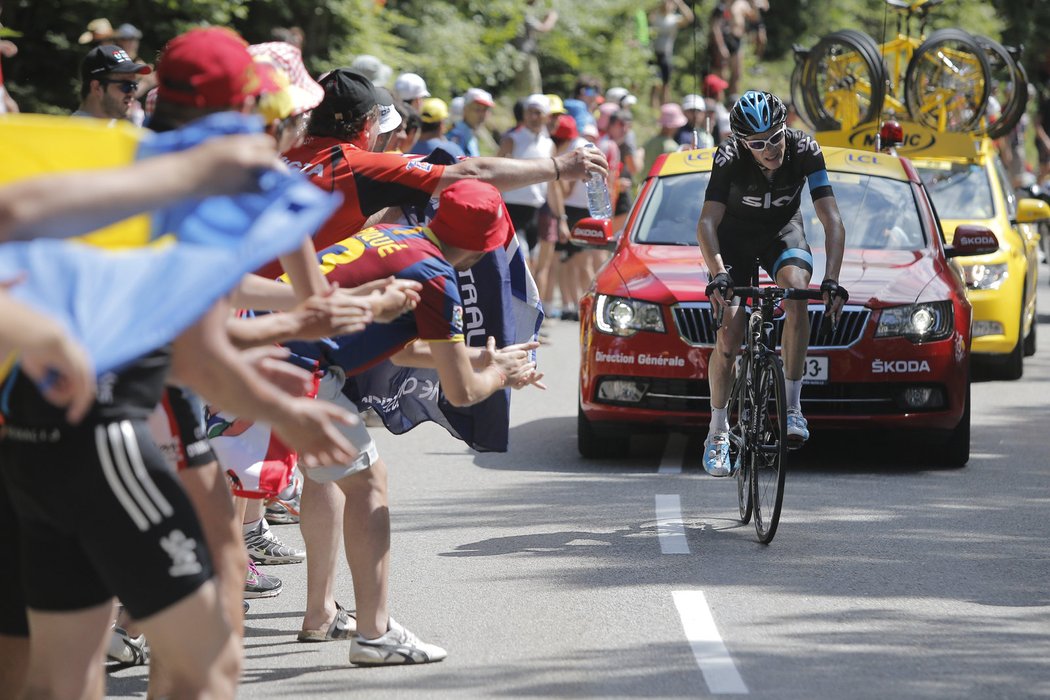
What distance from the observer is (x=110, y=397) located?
3.81 meters

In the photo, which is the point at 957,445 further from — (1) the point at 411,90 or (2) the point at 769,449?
(1) the point at 411,90

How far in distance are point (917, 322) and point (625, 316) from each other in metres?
1.65

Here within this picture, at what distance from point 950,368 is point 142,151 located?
685cm

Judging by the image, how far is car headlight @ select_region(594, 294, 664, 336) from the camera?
990 centimetres

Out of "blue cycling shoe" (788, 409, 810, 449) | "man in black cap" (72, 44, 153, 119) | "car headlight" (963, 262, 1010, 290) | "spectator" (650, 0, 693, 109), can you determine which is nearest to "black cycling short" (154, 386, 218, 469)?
"blue cycling shoe" (788, 409, 810, 449)

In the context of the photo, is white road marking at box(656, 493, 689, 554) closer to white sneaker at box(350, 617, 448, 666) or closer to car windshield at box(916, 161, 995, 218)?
white sneaker at box(350, 617, 448, 666)

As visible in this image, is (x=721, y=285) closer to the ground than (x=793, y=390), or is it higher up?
higher up

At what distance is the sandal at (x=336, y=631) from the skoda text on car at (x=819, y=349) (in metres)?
3.77

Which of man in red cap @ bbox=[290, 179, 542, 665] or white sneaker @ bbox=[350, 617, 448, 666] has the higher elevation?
man in red cap @ bbox=[290, 179, 542, 665]

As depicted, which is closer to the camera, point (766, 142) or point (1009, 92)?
point (766, 142)

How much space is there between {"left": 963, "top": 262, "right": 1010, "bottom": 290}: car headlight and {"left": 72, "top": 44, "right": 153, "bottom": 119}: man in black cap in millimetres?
7272

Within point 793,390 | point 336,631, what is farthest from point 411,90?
point 336,631

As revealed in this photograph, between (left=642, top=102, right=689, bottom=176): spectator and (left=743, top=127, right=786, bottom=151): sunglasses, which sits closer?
(left=743, top=127, right=786, bottom=151): sunglasses

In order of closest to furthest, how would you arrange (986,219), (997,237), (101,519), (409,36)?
(101,519) → (997,237) → (986,219) → (409,36)
